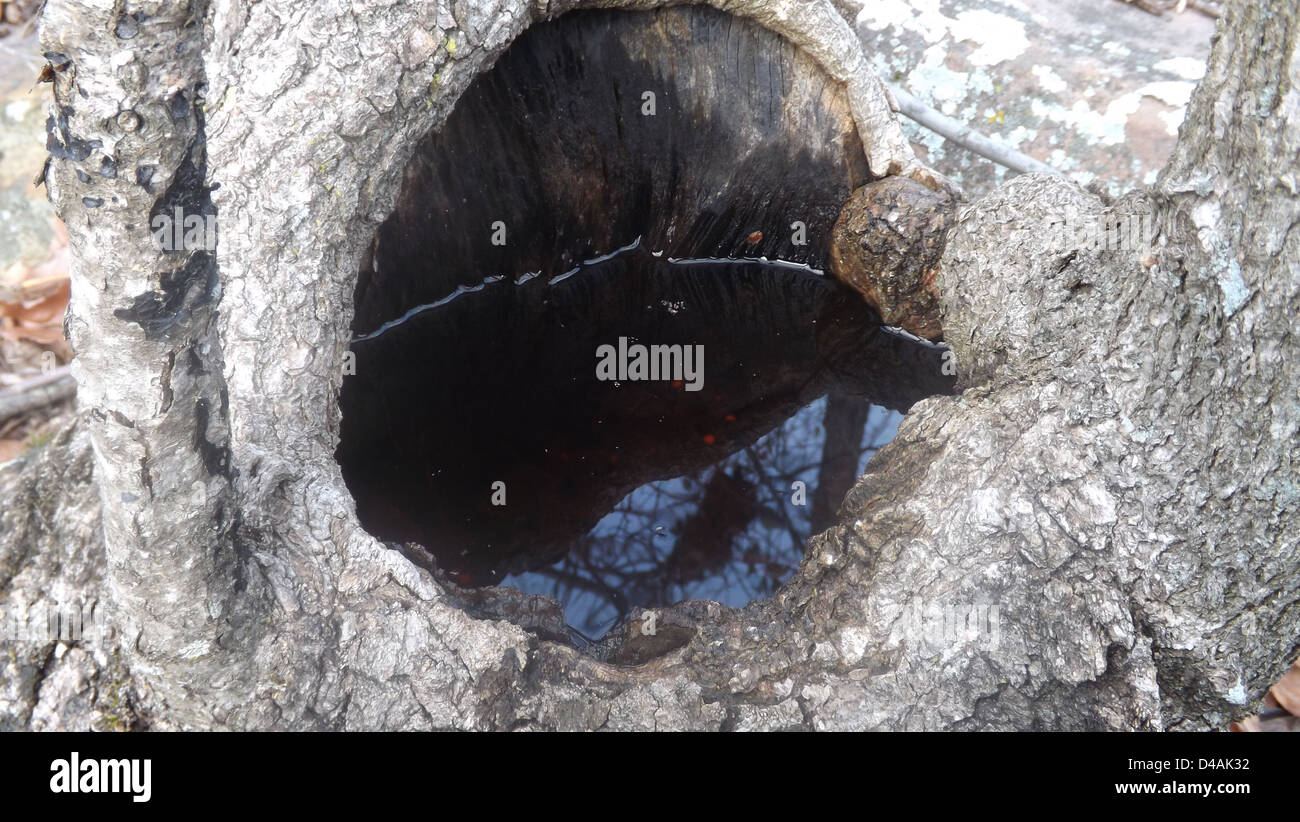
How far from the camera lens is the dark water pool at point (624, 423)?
2.51 meters

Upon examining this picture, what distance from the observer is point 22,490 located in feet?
5.40

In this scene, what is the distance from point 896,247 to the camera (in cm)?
306

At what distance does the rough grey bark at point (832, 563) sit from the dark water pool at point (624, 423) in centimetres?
61

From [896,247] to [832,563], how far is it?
152 centimetres
